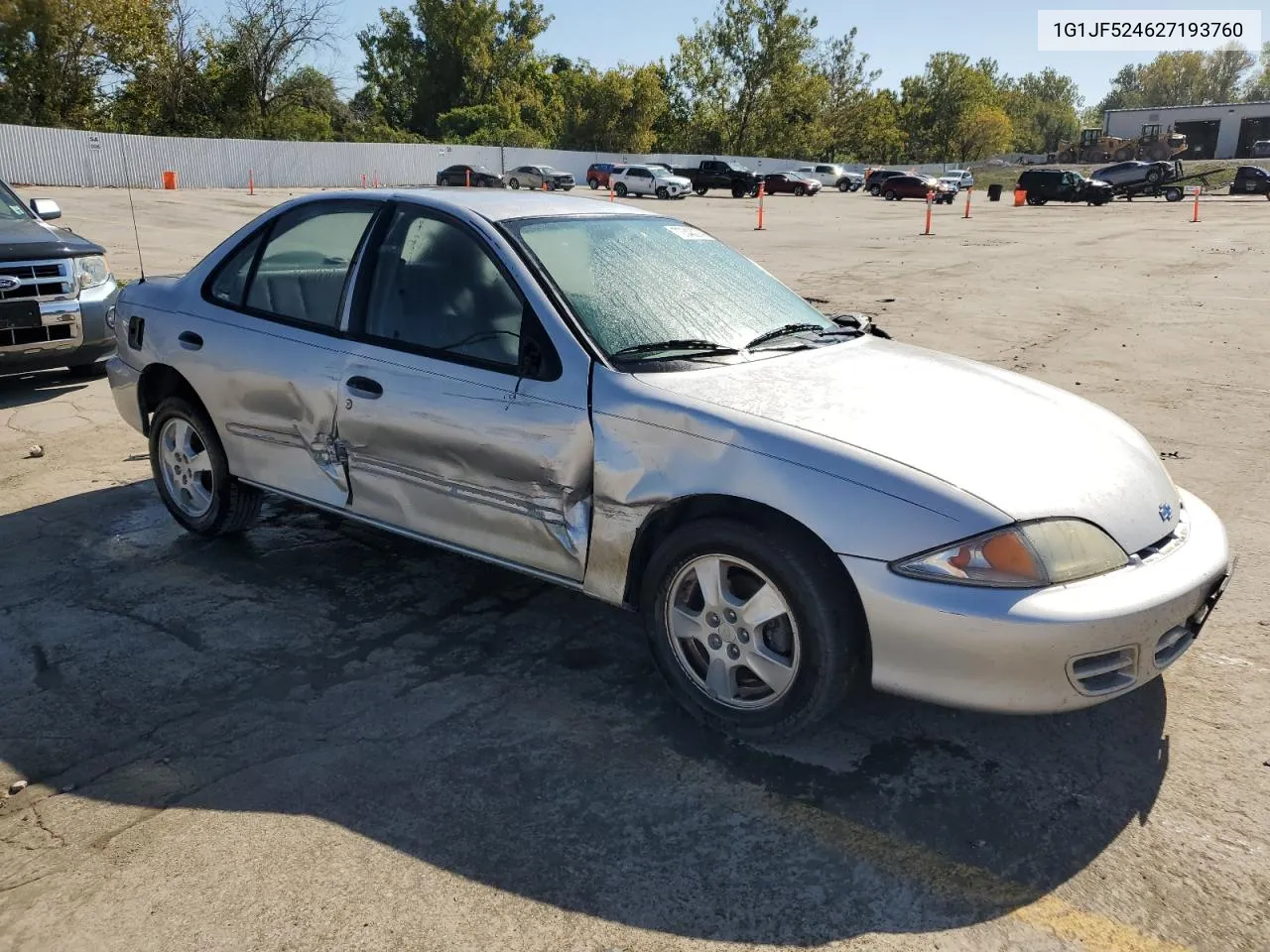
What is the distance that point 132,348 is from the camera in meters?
4.98

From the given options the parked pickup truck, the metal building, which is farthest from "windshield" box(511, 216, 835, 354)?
the metal building

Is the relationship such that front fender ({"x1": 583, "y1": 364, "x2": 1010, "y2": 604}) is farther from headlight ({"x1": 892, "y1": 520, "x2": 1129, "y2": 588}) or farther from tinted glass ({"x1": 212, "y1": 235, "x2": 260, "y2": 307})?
tinted glass ({"x1": 212, "y1": 235, "x2": 260, "y2": 307})

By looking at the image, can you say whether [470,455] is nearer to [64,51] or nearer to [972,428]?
[972,428]

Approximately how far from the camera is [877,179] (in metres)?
55.6

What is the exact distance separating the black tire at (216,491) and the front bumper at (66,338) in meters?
3.36

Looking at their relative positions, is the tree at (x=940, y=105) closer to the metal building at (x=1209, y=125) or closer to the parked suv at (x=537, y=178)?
the metal building at (x=1209, y=125)

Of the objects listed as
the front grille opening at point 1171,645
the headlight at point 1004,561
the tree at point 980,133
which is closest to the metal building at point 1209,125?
the tree at point 980,133

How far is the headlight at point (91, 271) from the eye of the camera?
792cm

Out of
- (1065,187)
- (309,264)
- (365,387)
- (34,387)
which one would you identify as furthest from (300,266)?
(1065,187)

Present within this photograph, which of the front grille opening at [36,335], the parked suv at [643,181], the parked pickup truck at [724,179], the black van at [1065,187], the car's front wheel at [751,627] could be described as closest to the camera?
the car's front wheel at [751,627]

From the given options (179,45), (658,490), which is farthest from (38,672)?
(179,45)

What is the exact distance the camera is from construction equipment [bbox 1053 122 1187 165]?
217 feet

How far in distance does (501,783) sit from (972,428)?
178 cm

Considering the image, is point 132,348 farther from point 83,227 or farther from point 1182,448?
point 83,227
